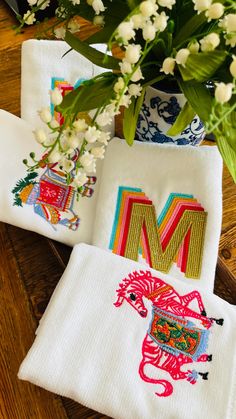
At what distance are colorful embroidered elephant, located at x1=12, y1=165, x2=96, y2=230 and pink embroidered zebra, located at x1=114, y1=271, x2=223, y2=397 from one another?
0.15 m

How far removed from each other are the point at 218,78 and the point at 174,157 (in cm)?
16

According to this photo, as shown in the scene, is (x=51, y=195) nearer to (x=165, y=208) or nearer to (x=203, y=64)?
(x=165, y=208)

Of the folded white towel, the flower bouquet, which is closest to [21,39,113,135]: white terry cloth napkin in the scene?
the folded white towel

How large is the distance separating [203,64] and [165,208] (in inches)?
9.5

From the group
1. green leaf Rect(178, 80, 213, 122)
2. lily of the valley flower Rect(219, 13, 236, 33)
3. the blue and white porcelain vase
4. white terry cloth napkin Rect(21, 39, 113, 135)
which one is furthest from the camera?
white terry cloth napkin Rect(21, 39, 113, 135)

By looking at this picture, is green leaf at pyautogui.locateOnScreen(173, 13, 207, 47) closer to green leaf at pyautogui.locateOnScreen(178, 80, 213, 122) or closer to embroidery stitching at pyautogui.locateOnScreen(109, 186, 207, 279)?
green leaf at pyautogui.locateOnScreen(178, 80, 213, 122)

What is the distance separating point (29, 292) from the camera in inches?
26.5

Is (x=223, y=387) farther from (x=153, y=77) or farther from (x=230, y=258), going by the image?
(x=153, y=77)

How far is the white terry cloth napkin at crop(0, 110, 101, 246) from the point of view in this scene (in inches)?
26.8

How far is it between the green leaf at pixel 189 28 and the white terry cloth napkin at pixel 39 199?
0.81 ft

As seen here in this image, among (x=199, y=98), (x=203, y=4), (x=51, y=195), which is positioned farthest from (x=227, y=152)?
(x=51, y=195)

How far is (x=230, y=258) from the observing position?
2.28ft

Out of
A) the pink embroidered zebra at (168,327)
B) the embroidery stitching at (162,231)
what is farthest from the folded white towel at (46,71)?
the pink embroidered zebra at (168,327)

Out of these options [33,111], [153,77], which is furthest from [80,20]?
[153,77]
